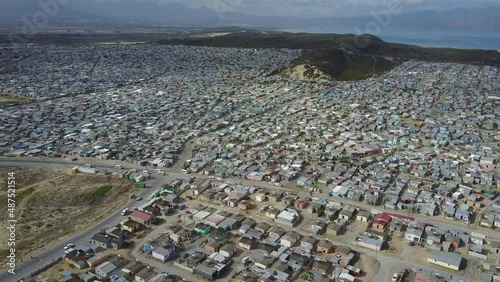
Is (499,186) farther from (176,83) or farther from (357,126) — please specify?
(176,83)

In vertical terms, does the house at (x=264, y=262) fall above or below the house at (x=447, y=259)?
below

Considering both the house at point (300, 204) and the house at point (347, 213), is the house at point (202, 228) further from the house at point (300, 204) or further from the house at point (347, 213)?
the house at point (347, 213)

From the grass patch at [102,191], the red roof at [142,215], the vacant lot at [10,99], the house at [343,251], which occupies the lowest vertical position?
the grass patch at [102,191]

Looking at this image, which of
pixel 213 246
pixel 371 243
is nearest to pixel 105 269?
pixel 213 246

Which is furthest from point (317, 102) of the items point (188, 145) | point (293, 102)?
point (188, 145)

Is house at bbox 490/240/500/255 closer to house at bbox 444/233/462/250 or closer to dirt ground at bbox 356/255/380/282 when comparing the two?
house at bbox 444/233/462/250

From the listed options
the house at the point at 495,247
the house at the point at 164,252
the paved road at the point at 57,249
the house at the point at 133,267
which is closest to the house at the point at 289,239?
the house at the point at 164,252

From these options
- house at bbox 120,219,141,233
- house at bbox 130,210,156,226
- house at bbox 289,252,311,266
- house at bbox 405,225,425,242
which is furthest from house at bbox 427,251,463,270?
house at bbox 120,219,141,233
